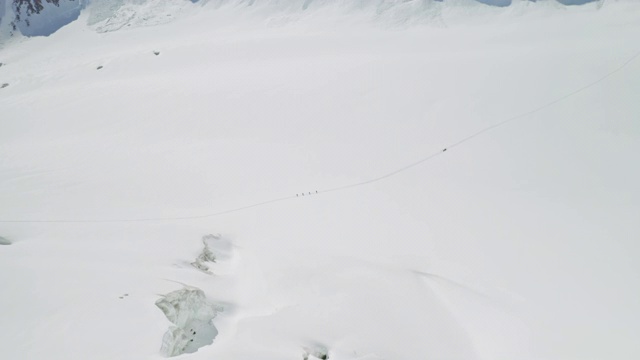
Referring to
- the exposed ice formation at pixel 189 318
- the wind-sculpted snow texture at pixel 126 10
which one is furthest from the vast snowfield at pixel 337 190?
the wind-sculpted snow texture at pixel 126 10

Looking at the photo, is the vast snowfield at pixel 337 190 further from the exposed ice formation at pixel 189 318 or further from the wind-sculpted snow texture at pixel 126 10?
the wind-sculpted snow texture at pixel 126 10

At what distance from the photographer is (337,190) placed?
63.3ft

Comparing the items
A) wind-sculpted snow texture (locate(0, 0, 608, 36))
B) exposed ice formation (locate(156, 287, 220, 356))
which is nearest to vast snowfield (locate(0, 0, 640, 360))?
exposed ice formation (locate(156, 287, 220, 356))

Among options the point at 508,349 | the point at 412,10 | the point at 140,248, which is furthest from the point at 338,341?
the point at 412,10

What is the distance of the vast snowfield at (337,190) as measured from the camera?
10.4 metres

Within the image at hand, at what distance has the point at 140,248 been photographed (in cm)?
1385

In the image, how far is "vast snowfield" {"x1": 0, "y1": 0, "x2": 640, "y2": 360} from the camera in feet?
34.2

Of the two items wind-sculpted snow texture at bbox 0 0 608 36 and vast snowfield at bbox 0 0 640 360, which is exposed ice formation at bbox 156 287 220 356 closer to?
vast snowfield at bbox 0 0 640 360

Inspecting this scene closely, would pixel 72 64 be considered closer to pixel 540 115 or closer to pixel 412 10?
pixel 412 10

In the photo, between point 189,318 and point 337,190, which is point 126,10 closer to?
point 337,190

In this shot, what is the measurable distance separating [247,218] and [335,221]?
3581mm

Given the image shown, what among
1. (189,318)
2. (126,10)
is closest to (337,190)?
(189,318)

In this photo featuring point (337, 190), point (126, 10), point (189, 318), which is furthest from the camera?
point (126, 10)

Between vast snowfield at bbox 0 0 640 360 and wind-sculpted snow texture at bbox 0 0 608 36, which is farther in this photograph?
wind-sculpted snow texture at bbox 0 0 608 36
